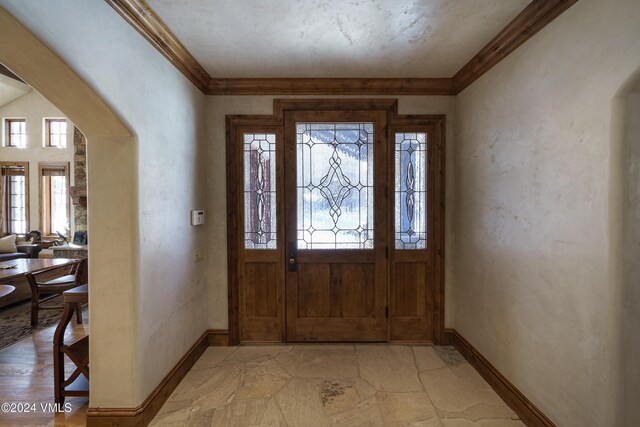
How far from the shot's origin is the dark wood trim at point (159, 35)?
182cm

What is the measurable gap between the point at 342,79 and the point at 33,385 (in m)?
3.91

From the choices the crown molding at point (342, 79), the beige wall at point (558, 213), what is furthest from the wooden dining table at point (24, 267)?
the beige wall at point (558, 213)

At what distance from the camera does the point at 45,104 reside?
24.5 ft

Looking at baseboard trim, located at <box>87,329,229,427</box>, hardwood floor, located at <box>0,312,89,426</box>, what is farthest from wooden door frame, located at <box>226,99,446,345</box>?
hardwood floor, located at <box>0,312,89,426</box>

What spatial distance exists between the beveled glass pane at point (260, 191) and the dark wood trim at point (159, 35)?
786 mm

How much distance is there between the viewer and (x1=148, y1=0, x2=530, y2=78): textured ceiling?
1.94 meters

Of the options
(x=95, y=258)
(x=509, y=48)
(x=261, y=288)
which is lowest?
(x=261, y=288)

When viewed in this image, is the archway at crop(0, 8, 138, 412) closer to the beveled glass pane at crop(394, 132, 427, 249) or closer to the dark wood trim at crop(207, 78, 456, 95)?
the dark wood trim at crop(207, 78, 456, 95)

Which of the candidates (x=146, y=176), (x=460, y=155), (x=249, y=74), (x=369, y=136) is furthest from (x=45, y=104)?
(x=460, y=155)

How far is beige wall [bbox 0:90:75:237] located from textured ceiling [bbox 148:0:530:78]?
7.07 metres

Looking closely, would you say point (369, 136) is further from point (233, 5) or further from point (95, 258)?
point (95, 258)

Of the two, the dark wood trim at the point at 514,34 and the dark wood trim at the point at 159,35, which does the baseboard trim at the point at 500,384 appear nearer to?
the dark wood trim at the point at 514,34

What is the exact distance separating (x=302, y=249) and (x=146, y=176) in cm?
166

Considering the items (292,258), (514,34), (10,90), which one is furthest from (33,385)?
(10,90)
